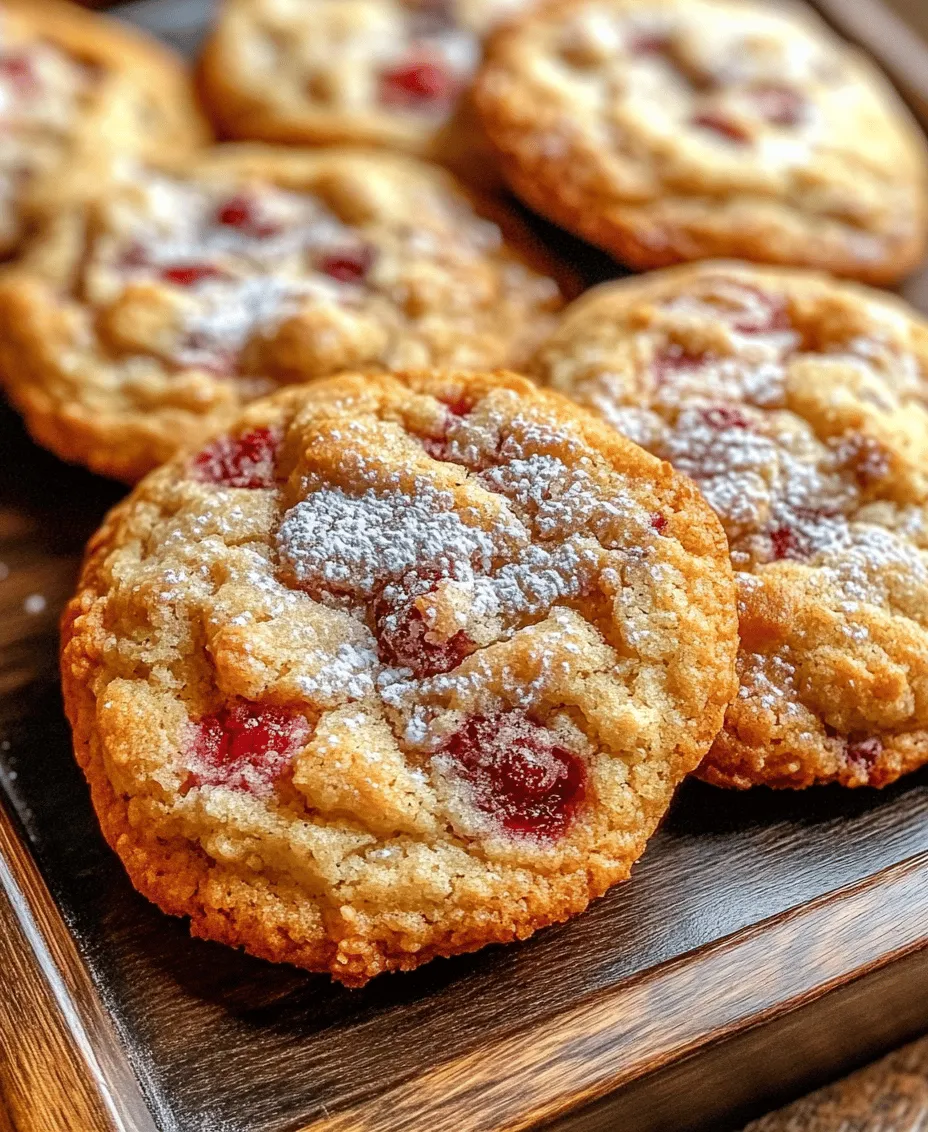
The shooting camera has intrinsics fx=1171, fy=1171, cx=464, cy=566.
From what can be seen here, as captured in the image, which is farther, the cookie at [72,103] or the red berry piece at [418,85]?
the red berry piece at [418,85]

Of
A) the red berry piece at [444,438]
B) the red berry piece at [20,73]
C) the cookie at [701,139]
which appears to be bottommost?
the red berry piece at [20,73]

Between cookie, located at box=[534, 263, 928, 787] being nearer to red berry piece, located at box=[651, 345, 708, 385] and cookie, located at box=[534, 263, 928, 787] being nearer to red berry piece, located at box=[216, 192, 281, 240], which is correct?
red berry piece, located at box=[651, 345, 708, 385]

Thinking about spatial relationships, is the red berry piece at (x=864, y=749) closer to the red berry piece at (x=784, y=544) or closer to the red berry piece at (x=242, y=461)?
the red berry piece at (x=784, y=544)

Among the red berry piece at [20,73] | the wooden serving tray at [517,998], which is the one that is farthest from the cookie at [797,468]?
the red berry piece at [20,73]

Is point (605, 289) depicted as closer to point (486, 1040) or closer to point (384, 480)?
point (384, 480)

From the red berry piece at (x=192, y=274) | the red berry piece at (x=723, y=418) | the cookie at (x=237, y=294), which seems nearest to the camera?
the red berry piece at (x=723, y=418)

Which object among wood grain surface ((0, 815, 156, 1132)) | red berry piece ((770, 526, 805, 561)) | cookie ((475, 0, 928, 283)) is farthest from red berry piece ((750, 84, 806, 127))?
wood grain surface ((0, 815, 156, 1132))

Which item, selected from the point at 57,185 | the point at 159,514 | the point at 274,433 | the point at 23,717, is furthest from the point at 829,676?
the point at 57,185
